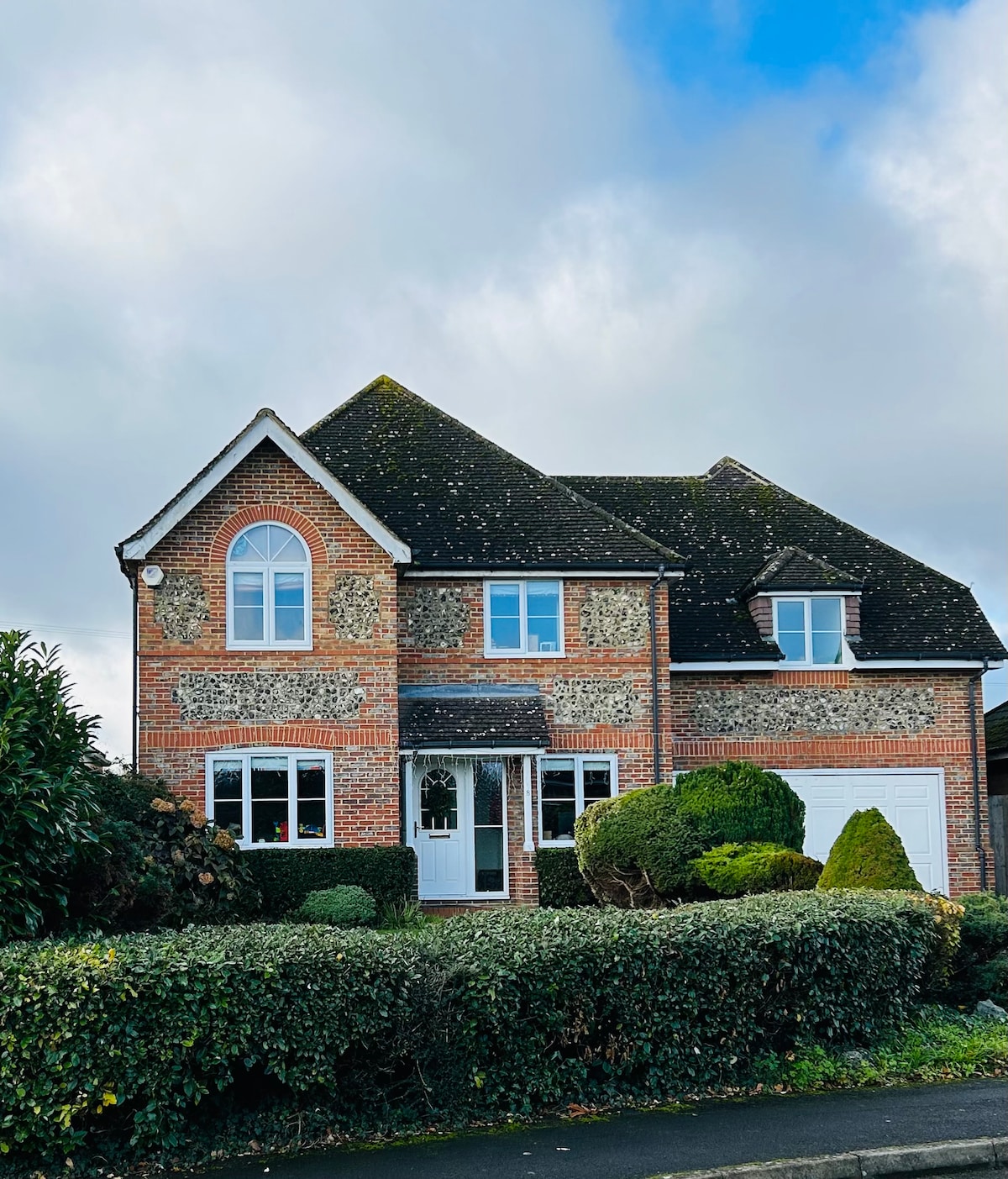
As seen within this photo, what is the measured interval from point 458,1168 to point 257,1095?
1.51 m

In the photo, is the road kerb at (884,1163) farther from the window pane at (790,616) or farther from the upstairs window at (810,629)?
the window pane at (790,616)

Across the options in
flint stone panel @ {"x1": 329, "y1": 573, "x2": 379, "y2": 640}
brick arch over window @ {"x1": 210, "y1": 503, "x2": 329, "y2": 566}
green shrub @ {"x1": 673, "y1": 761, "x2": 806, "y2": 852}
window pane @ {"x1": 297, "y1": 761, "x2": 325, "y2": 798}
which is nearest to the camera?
green shrub @ {"x1": 673, "y1": 761, "x2": 806, "y2": 852}

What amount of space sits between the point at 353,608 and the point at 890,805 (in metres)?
10.4

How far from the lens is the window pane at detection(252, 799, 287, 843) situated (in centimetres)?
2145

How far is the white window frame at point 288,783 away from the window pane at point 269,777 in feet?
0.28

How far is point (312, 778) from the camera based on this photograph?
21.7 metres

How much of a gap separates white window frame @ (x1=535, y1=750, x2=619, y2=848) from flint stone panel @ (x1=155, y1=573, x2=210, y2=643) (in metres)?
6.07

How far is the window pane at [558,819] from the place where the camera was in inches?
912

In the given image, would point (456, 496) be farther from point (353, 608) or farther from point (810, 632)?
point (810, 632)

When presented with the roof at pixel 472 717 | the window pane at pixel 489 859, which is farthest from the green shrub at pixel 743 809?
the window pane at pixel 489 859

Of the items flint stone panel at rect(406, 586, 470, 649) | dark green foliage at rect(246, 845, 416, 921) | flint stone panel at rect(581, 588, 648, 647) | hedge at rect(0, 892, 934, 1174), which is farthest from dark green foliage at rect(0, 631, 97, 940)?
flint stone panel at rect(581, 588, 648, 647)

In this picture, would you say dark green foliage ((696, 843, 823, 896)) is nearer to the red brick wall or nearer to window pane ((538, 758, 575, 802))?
window pane ((538, 758, 575, 802))

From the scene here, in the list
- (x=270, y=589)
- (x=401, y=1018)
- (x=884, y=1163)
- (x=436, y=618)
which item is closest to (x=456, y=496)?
(x=436, y=618)

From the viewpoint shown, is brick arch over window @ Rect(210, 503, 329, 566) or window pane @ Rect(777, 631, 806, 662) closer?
brick arch over window @ Rect(210, 503, 329, 566)
